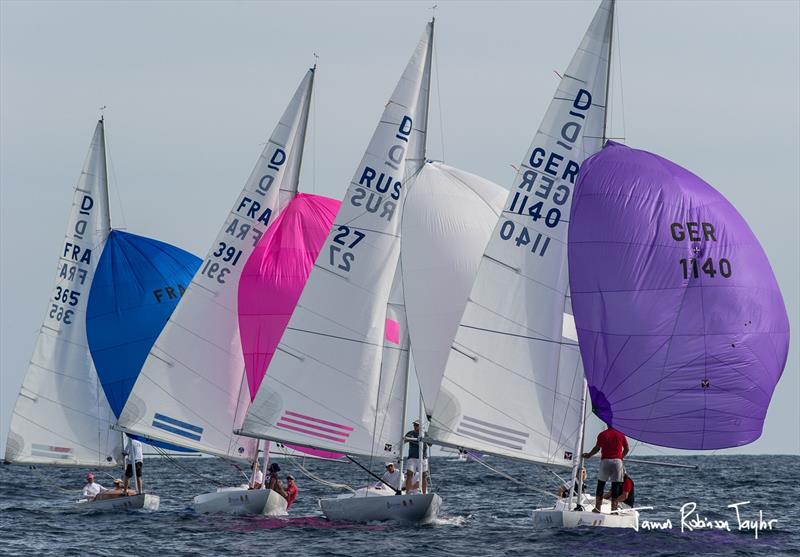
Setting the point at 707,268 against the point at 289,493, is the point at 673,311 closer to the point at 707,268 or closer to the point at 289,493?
the point at 707,268

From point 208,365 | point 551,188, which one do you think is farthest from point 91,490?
point 551,188

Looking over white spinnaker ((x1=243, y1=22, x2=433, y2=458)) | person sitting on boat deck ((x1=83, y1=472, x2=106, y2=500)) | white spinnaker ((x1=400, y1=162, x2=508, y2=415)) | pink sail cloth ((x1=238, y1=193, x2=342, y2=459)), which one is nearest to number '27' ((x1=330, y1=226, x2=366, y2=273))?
white spinnaker ((x1=243, y1=22, x2=433, y2=458))

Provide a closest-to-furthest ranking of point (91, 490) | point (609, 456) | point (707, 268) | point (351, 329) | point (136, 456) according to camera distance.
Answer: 1. point (707, 268)
2. point (609, 456)
3. point (351, 329)
4. point (136, 456)
5. point (91, 490)

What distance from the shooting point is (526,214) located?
28062mm

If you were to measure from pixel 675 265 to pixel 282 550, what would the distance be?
327 inches

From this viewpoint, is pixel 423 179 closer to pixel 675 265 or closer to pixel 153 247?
pixel 675 265

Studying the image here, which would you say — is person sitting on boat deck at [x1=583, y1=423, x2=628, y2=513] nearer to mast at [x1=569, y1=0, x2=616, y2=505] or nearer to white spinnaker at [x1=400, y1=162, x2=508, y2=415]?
mast at [x1=569, y1=0, x2=616, y2=505]

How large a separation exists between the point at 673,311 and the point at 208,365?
11549mm

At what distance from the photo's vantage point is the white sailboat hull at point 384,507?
29.4m

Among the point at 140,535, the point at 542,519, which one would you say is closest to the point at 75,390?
the point at 140,535

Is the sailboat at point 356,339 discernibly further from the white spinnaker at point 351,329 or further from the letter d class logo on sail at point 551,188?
the letter d class logo on sail at point 551,188

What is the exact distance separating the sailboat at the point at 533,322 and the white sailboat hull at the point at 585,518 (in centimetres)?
34

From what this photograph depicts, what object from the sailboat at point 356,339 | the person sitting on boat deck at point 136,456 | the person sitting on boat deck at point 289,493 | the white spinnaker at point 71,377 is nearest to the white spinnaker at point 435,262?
the sailboat at point 356,339

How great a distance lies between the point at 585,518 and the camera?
27312mm
